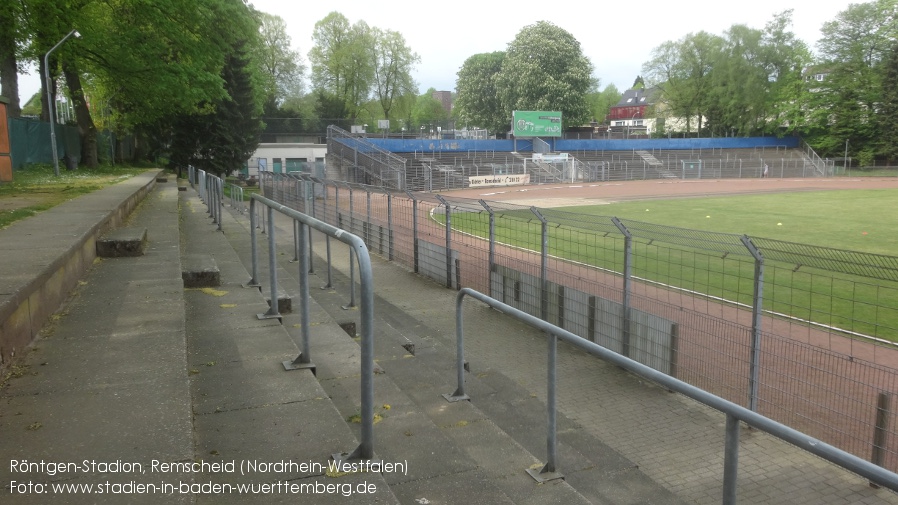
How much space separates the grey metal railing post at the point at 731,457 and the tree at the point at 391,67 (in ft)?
258

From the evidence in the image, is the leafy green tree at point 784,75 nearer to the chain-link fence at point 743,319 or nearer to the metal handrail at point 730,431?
the chain-link fence at point 743,319

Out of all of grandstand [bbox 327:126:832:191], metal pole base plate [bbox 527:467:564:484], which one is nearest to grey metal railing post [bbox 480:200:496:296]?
metal pole base plate [bbox 527:467:564:484]

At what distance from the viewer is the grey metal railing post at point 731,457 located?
8.68 feet

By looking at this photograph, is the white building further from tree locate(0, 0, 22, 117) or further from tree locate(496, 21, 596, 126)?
tree locate(0, 0, 22, 117)

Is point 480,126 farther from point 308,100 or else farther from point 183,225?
point 183,225

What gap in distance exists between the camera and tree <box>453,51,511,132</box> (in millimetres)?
80625

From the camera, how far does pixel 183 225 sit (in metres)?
12.4

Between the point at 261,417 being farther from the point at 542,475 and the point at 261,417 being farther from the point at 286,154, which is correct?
the point at 286,154

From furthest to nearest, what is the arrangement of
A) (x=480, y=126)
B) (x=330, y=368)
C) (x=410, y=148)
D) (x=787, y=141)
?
(x=480, y=126)
(x=787, y=141)
(x=410, y=148)
(x=330, y=368)

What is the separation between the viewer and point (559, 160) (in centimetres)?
6172

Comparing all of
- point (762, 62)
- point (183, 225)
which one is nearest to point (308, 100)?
point (762, 62)

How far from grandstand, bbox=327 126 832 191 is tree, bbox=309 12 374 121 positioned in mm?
17273

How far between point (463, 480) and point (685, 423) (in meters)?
3.21

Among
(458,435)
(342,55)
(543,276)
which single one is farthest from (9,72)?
(342,55)
